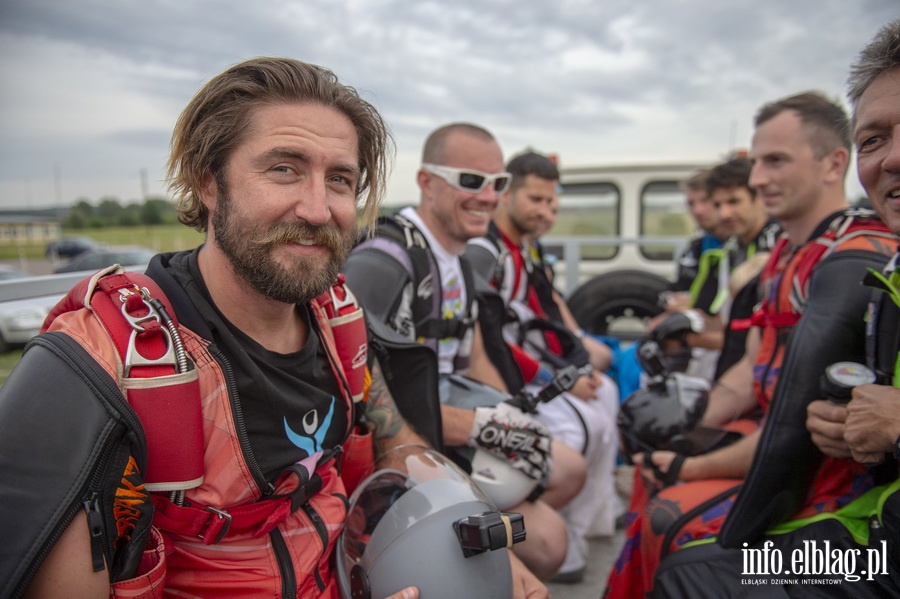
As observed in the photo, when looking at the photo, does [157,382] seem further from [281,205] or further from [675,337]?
→ [675,337]

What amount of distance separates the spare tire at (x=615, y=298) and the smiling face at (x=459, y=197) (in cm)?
340

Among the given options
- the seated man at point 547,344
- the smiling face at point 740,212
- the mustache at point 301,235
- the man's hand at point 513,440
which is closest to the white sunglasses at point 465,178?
the seated man at point 547,344

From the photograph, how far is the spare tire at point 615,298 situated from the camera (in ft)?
19.7

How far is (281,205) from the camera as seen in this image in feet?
4.60

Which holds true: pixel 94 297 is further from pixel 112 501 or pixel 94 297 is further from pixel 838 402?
pixel 838 402

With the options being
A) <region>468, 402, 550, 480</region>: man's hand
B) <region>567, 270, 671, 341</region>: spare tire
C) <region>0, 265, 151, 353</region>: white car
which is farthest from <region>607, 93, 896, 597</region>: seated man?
<region>567, 270, 671, 341</region>: spare tire

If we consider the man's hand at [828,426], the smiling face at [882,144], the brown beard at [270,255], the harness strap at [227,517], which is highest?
the smiling face at [882,144]

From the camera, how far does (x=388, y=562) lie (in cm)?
141

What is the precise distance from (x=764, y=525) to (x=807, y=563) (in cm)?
16

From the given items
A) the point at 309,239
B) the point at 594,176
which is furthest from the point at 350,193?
the point at 594,176

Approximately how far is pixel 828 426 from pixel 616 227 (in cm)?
556

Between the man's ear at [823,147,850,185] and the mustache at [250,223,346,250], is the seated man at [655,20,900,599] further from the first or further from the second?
the mustache at [250,223,346,250]

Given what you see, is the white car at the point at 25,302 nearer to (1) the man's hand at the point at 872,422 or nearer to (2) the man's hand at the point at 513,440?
(2) the man's hand at the point at 513,440

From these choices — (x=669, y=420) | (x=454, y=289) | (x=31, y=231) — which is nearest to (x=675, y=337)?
(x=669, y=420)
